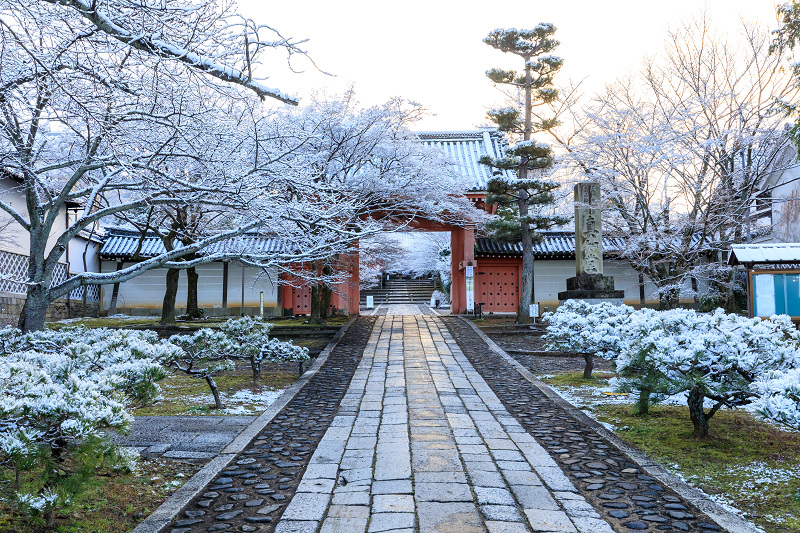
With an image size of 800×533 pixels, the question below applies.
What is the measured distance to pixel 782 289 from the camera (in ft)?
46.7

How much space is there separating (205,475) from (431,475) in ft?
5.90

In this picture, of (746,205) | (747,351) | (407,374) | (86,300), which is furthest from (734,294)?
(86,300)

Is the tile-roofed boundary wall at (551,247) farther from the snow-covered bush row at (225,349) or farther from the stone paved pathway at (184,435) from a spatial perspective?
the stone paved pathway at (184,435)

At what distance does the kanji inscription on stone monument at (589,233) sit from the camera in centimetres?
1385

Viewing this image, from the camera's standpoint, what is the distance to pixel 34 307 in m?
7.66

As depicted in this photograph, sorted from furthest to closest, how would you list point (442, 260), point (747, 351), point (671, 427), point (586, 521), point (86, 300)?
point (442, 260), point (86, 300), point (671, 427), point (747, 351), point (586, 521)

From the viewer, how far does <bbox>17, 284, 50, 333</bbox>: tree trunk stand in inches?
301

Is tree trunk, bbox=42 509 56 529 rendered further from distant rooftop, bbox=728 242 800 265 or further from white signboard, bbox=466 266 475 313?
white signboard, bbox=466 266 475 313

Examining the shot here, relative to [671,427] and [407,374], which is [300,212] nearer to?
[407,374]

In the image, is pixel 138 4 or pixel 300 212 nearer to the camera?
pixel 138 4

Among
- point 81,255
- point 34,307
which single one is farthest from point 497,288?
point 34,307

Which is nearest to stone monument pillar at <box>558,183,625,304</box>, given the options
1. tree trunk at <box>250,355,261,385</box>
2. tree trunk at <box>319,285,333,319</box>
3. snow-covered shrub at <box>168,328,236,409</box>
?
tree trunk at <box>319,285,333,319</box>

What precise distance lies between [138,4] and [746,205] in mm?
18686

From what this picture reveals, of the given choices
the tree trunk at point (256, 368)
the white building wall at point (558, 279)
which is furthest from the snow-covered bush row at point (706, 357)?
the white building wall at point (558, 279)
